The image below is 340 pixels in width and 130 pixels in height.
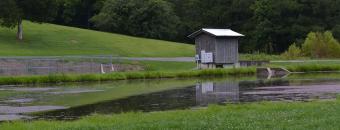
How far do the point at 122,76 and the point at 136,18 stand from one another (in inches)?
2197

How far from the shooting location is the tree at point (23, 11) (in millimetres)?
78250

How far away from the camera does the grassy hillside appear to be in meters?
80.2

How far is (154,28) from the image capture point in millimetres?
114875

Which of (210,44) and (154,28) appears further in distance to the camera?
(154,28)

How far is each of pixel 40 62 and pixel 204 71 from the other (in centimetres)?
1616

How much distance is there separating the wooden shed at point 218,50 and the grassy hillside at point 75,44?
1550 cm

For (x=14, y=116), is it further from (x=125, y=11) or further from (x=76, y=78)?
(x=125, y=11)

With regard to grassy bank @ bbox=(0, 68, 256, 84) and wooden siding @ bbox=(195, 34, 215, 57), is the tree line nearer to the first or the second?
wooden siding @ bbox=(195, 34, 215, 57)

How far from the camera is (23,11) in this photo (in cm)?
8256

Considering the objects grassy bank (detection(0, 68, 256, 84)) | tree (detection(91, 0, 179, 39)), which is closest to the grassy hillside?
tree (detection(91, 0, 179, 39))

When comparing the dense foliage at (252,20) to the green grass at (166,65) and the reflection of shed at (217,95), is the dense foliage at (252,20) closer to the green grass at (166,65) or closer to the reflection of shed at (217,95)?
the green grass at (166,65)

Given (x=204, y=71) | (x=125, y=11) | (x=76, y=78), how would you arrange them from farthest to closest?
1. (x=125, y=11)
2. (x=204, y=71)
3. (x=76, y=78)

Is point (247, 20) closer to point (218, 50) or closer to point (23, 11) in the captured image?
point (23, 11)

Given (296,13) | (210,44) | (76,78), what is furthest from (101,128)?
(296,13)
